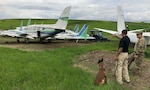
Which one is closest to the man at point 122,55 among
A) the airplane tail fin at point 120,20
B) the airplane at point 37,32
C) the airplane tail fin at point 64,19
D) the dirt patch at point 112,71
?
the dirt patch at point 112,71

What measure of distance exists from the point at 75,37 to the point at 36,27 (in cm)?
617

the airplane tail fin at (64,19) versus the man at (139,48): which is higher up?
the airplane tail fin at (64,19)

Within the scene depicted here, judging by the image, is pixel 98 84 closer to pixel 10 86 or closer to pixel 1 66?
pixel 10 86

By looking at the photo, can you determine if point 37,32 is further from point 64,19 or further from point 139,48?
point 139,48

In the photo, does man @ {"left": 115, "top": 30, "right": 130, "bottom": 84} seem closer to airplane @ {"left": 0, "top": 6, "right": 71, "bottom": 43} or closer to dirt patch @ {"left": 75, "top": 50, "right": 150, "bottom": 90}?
dirt patch @ {"left": 75, "top": 50, "right": 150, "bottom": 90}

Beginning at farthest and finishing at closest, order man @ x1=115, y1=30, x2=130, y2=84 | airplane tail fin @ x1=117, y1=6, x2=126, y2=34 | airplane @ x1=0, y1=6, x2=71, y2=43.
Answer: airplane @ x1=0, y1=6, x2=71, y2=43, airplane tail fin @ x1=117, y1=6, x2=126, y2=34, man @ x1=115, y1=30, x2=130, y2=84

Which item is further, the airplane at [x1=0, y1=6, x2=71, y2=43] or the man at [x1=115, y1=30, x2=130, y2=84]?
the airplane at [x1=0, y1=6, x2=71, y2=43]

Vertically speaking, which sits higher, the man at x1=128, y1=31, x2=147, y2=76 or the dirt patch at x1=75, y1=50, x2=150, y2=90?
the man at x1=128, y1=31, x2=147, y2=76

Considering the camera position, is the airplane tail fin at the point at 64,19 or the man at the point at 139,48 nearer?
the man at the point at 139,48

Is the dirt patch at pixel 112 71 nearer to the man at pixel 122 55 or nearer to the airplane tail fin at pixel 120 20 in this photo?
the man at pixel 122 55

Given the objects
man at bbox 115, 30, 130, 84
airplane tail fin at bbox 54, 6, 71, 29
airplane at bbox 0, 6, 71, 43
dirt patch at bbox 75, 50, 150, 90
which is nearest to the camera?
man at bbox 115, 30, 130, 84

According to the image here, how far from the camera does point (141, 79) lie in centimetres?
1147

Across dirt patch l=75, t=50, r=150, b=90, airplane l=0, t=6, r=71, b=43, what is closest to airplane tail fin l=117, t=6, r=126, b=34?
airplane l=0, t=6, r=71, b=43

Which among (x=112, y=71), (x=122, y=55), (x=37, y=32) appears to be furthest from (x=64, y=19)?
(x=122, y=55)
